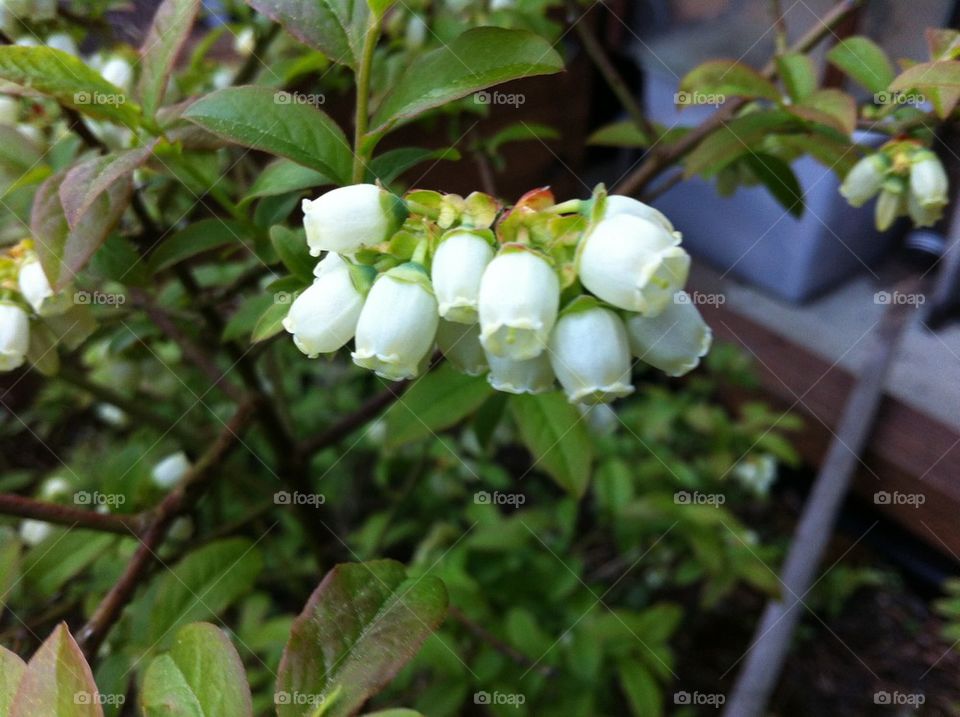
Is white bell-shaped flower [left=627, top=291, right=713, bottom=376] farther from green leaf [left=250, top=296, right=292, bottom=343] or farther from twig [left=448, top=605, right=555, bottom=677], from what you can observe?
twig [left=448, top=605, right=555, bottom=677]

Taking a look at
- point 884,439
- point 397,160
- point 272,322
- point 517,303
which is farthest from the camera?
point 884,439

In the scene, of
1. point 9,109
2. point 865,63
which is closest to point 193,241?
point 9,109

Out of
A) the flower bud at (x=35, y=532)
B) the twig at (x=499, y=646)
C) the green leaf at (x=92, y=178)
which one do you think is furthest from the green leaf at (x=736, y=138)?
the flower bud at (x=35, y=532)

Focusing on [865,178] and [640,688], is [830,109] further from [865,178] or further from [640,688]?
[640,688]

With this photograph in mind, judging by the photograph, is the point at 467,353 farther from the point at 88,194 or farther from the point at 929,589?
the point at 929,589

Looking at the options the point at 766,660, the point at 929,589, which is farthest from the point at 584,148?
the point at 766,660

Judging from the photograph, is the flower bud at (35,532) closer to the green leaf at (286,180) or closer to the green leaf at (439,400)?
the green leaf at (439,400)
